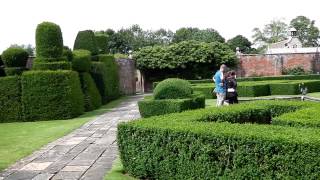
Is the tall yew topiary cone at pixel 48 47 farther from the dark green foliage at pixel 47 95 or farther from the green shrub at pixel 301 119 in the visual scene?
the green shrub at pixel 301 119

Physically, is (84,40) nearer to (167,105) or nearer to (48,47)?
(48,47)

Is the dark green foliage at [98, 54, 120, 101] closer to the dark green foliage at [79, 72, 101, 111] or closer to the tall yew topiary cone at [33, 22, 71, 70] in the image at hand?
the dark green foliage at [79, 72, 101, 111]

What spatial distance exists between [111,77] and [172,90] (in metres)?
12.0

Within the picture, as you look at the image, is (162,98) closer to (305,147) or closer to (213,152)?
(213,152)

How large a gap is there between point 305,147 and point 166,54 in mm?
30991

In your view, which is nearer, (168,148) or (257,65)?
(168,148)

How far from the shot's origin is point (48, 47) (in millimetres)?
17406

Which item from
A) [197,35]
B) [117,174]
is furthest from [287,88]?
[197,35]

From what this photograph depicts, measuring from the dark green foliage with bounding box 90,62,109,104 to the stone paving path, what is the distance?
10.3 metres

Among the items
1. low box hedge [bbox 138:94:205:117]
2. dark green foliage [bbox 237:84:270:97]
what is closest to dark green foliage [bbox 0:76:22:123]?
low box hedge [bbox 138:94:205:117]

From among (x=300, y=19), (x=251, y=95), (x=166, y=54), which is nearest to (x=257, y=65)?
(x=166, y=54)

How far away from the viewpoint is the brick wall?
120 ft

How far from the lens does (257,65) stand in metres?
36.7

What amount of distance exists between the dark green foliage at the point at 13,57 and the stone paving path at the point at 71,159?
6.62 meters
